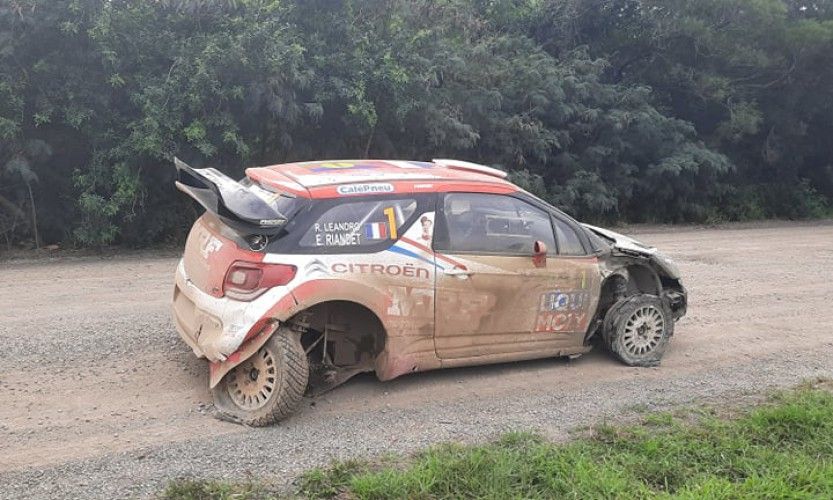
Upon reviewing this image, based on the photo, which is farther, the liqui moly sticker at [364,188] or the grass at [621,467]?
the liqui moly sticker at [364,188]

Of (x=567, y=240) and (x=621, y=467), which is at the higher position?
(x=567, y=240)

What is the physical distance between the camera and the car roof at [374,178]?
5328mm

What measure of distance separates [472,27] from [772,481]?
41.8ft

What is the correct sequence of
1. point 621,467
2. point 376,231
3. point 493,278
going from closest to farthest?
point 621,467
point 376,231
point 493,278

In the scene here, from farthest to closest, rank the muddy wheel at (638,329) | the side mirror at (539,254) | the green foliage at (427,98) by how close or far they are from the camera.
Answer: the green foliage at (427,98), the muddy wheel at (638,329), the side mirror at (539,254)

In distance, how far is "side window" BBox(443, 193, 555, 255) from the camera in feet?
18.4

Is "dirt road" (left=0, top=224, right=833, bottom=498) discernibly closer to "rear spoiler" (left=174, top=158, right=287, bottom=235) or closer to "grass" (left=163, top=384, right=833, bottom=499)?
"grass" (left=163, top=384, right=833, bottom=499)

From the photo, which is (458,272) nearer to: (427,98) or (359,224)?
(359,224)

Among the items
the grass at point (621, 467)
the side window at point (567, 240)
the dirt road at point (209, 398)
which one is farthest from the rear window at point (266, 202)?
the side window at point (567, 240)

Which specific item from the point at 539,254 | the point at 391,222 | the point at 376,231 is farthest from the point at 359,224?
the point at 539,254

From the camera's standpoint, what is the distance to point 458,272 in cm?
547

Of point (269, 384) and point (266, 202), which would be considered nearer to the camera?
point (269, 384)

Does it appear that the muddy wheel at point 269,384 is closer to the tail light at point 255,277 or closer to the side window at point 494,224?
the tail light at point 255,277

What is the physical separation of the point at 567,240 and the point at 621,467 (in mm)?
2267
